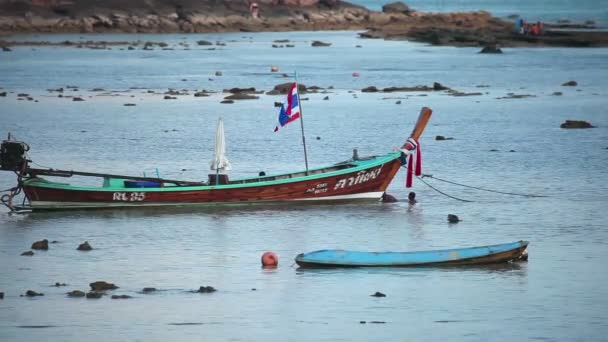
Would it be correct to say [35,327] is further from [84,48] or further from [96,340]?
[84,48]

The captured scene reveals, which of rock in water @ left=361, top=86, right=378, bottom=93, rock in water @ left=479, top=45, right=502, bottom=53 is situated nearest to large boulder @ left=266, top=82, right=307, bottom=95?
rock in water @ left=361, top=86, right=378, bottom=93

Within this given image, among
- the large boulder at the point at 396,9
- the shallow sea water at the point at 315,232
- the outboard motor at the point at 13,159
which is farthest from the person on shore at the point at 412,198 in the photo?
the large boulder at the point at 396,9

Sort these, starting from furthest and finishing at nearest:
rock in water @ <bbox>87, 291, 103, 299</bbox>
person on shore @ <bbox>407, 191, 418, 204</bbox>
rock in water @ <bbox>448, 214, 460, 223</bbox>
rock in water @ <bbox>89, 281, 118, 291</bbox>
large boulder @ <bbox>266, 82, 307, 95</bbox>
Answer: large boulder @ <bbox>266, 82, 307, 95</bbox> < person on shore @ <bbox>407, 191, 418, 204</bbox> < rock in water @ <bbox>448, 214, 460, 223</bbox> < rock in water @ <bbox>89, 281, 118, 291</bbox> < rock in water @ <bbox>87, 291, 103, 299</bbox>

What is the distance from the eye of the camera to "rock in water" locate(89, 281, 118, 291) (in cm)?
2530

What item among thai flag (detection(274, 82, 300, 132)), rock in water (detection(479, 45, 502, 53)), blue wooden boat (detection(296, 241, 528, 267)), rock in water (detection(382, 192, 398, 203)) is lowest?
rock in water (detection(382, 192, 398, 203))

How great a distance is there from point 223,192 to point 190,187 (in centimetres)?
93

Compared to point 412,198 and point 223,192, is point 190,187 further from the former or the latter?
point 412,198

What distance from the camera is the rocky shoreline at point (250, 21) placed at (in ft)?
452

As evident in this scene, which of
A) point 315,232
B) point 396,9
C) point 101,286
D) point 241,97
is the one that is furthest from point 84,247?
point 396,9

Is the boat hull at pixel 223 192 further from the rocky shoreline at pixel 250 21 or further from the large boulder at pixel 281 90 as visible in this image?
the rocky shoreline at pixel 250 21

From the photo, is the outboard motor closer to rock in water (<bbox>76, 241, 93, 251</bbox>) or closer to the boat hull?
the boat hull

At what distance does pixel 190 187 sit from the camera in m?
34.1

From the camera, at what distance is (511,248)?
27312 mm

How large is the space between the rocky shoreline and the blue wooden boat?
9943 cm
